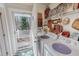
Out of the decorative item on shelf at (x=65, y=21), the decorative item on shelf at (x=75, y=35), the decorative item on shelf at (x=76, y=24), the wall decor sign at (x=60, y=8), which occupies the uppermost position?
the wall decor sign at (x=60, y=8)

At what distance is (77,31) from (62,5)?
340 mm

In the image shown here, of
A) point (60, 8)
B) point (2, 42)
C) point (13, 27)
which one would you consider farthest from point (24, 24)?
point (60, 8)

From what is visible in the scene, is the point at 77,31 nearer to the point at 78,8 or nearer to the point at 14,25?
the point at 78,8

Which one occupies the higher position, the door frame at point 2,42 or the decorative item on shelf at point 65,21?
the decorative item on shelf at point 65,21

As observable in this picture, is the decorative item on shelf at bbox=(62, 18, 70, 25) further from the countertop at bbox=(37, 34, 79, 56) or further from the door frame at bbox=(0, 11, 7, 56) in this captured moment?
the door frame at bbox=(0, 11, 7, 56)

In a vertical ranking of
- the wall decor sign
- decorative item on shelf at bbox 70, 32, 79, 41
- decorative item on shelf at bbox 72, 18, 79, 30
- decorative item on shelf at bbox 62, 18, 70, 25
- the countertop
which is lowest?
the countertop

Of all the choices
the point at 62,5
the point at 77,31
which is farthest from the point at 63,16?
the point at 77,31

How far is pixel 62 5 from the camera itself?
3.17 ft

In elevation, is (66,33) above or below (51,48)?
above

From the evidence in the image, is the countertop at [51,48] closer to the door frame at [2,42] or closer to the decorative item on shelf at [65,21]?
the decorative item on shelf at [65,21]

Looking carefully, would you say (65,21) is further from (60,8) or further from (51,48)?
(51,48)

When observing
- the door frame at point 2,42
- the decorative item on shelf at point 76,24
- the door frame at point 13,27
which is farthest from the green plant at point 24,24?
the decorative item on shelf at point 76,24

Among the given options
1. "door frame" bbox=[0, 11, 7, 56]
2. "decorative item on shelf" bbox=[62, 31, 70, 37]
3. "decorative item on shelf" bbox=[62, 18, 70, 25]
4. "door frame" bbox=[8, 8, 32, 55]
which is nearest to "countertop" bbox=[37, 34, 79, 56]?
"decorative item on shelf" bbox=[62, 31, 70, 37]

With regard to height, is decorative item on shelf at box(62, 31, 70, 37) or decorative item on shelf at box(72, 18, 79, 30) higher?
decorative item on shelf at box(72, 18, 79, 30)
